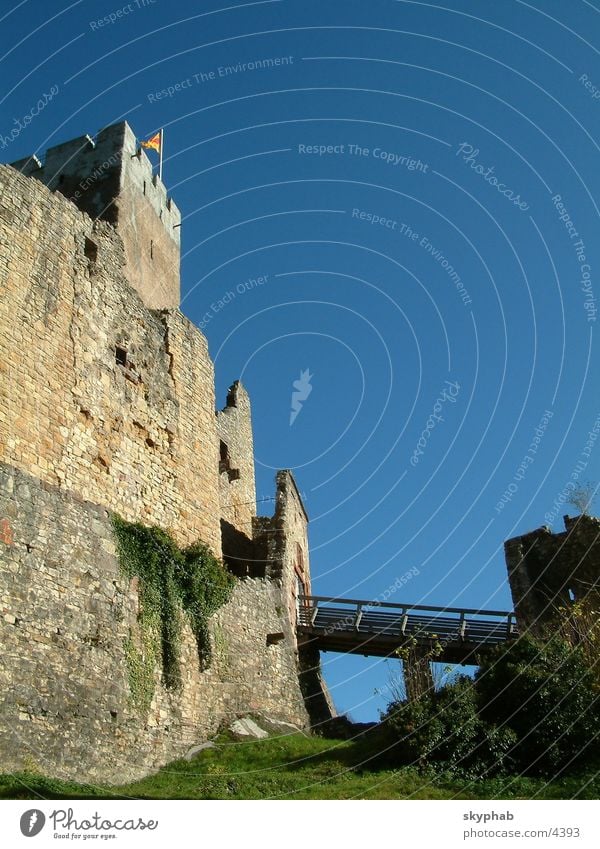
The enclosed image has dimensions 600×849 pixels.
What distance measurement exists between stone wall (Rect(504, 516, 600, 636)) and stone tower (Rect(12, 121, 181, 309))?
1291 cm

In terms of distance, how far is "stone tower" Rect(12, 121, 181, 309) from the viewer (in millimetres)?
26812

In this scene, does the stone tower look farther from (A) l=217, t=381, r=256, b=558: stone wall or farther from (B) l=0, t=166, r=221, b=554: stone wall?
(A) l=217, t=381, r=256, b=558: stone wall

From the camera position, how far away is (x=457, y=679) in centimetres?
1952

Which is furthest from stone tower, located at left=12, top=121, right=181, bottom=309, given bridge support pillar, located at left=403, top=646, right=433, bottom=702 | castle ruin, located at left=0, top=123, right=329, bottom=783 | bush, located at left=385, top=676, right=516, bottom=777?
bush, located at left=385, top=676, right=516, bottom=777

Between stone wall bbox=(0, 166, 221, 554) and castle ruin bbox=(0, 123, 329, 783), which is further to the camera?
stone wall bbox=(0, 166, 221, 554)

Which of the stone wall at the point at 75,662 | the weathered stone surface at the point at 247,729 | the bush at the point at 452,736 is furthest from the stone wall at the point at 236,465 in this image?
the bush at the point at 452,736

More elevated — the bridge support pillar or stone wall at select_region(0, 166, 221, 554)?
stone wall at select_region(0, 166, 221, 554)

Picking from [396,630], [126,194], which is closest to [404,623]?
[396,630]

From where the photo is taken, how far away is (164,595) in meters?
20.3

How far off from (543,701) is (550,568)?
8369 mm

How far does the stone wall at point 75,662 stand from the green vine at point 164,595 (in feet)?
0.91

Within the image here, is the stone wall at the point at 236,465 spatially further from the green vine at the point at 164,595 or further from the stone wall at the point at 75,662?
the stone wall at the point at 75,662
